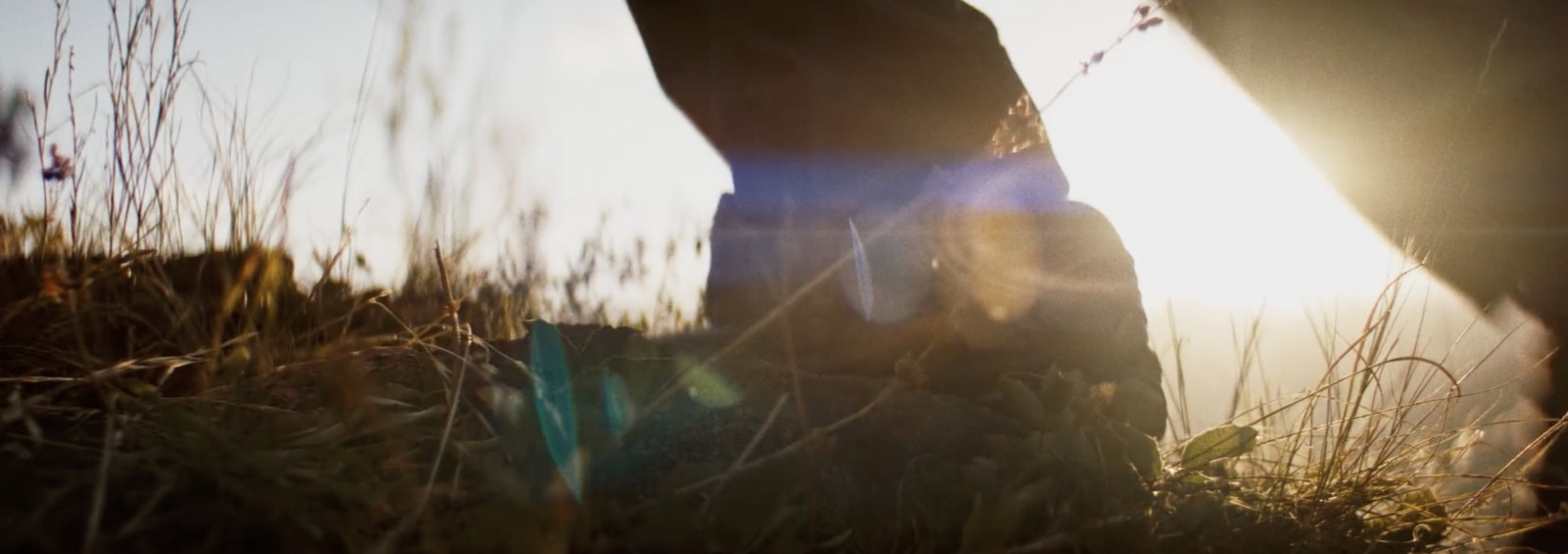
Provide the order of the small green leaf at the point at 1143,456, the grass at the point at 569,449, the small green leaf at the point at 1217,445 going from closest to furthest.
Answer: the grass at the point at 569,449, the small green leaf at the point at 1143,456, the small green leaf at the point at 1217,445

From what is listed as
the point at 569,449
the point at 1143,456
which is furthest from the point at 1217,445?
the point at 569,449

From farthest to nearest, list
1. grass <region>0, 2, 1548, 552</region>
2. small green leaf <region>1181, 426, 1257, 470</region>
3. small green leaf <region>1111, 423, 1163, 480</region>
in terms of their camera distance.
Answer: small green leaf <region>1181, 426, 1257, 470</region> → small green leaf <region>1111, 423, 1163, 480</region> → grass <region>0, 2, 1548, 552</region>

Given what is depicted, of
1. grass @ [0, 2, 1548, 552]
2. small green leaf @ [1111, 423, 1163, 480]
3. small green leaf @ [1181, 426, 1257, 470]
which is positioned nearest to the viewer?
grass @ [0, 2, 1548, 552]

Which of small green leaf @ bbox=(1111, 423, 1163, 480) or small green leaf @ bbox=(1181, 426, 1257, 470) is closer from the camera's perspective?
small green leaf @ bbox=(1111, 423, 1163, 480)

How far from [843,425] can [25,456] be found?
1.03 m

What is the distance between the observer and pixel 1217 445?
66.8 inches

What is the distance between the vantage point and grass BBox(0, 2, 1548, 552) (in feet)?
3.47

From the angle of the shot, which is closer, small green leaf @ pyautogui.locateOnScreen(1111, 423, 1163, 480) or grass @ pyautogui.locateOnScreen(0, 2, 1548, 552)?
grass @ pyautogui.locateOnScreen(0, 2, 1548, 552)

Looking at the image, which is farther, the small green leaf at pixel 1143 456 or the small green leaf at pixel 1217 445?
the small green leaf at pixel 1217 445

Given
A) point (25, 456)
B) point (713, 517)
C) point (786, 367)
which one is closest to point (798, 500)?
point (713, 517)

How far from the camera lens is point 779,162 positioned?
8.38ft

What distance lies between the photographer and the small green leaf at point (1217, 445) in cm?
167

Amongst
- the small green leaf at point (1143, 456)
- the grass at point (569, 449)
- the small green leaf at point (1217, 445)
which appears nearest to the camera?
the grass at point (569, 449)

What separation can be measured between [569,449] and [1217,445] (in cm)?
108
